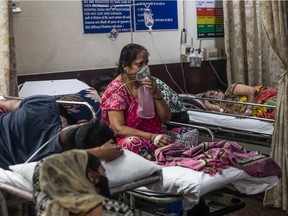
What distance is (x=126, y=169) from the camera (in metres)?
2.16

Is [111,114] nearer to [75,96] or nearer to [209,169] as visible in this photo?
[75,96]

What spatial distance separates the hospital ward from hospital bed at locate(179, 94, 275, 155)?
11mm

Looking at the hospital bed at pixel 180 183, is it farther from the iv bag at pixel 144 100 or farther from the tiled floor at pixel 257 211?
the tiled floor at pixel 257 211

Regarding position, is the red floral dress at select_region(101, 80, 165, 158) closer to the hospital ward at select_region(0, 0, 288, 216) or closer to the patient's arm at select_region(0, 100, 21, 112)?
the hospital ward at select_region(0, 0, 288, 216)

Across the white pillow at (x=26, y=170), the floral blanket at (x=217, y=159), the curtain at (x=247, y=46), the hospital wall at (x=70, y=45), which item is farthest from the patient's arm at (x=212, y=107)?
the white pillow at (x=26, y=170)

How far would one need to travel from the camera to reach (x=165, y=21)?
4867mm

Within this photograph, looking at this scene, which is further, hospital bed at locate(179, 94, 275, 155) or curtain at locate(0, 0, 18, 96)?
hospital bed at locate(179, 94, 275, 155)

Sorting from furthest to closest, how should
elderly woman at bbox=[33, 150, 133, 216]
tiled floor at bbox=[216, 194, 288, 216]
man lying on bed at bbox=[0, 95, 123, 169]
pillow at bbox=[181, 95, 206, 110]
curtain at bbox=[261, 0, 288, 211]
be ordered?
pillow at bbox=[181, 95, 206, 110] < tiled floor at bbox=[216, 194, 288, 216] < curtain at bbox=[261, 0, 288, 211] < man lying on bed at bbox=[0, 95, 123, 169] < elderly woman at bbox=[33, 150, 133, 216]

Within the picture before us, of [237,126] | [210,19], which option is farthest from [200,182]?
[210,19]

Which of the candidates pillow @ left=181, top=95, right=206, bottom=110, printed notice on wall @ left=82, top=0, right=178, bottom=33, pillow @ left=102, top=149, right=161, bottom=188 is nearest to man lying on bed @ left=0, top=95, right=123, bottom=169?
pillow @ left=102, top=149, right=161, bottom=188

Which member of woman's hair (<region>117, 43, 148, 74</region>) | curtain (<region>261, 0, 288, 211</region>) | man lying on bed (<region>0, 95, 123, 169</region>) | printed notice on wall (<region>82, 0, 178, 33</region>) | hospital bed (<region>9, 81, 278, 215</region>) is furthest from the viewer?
printed notice on wall (<region>82, 0, 178, 33</region>)

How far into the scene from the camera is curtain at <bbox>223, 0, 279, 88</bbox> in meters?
5.17

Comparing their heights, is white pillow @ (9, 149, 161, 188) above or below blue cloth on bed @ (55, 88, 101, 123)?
below

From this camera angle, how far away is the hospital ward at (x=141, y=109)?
2148 mm
